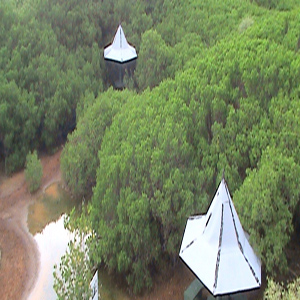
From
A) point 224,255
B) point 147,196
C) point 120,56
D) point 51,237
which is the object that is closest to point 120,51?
point 120,56

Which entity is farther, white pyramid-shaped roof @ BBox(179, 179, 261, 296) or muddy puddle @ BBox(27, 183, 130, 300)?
Result: muddy puddle @ BBox(27, 183, 130, 300)

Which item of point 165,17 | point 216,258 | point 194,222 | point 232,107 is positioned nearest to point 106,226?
point 194,222

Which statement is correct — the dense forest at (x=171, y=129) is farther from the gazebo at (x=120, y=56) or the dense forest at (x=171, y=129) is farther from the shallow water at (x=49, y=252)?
the shallow water at (x=49, y=252)

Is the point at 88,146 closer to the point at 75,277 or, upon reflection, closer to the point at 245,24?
the point at 75,277

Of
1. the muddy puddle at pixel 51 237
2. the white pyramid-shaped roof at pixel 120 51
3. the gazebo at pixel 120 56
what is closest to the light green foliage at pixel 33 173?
the muddy puddle at pixel 51 237

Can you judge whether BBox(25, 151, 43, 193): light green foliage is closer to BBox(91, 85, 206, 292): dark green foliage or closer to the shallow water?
the shallow water

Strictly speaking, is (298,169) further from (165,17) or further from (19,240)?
(165,17)

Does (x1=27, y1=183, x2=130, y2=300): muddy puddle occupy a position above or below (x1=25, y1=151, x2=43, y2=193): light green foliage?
below

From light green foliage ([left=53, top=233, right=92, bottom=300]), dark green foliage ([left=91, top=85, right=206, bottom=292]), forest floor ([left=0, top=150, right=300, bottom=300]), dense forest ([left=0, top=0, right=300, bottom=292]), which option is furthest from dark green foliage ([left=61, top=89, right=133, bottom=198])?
light green foliage ([left=53, top=233, right=92, bottom=300])
